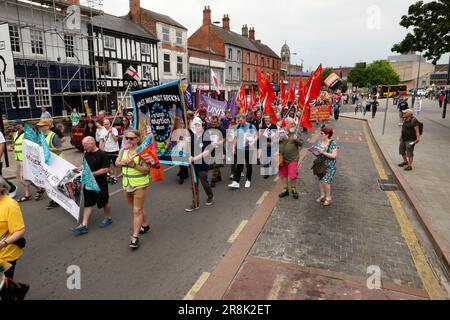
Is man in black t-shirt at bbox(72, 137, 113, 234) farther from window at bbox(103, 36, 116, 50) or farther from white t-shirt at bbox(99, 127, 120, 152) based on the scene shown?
window at bbox(103, 36, 116, 50)

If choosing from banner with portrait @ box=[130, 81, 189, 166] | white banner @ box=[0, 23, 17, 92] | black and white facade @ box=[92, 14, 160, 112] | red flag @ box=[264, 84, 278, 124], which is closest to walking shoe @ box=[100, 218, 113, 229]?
banner with portrait @ box=[130, 81, 189, 166]

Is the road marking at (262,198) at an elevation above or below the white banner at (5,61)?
below

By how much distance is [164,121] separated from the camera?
26.8 feet

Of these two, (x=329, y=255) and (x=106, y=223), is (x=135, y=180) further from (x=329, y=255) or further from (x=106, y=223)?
(x=329, y=255)

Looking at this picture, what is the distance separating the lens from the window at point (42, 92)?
2109 cm

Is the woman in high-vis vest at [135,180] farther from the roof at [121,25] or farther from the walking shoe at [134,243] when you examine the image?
the roof at [121,25]

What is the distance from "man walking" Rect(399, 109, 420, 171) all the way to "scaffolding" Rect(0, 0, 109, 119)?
809 inches

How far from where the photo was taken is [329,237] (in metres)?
5.34

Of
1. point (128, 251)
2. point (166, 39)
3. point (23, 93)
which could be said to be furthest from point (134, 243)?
point (166, 39)

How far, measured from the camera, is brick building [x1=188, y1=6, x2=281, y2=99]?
4362 cm

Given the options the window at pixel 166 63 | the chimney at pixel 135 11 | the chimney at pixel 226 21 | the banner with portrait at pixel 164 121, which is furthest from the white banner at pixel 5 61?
the chimney at pixel 226 21

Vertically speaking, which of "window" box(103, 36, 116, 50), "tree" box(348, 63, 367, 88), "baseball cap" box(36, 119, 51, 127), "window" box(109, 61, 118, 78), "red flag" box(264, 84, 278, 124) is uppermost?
"tree" box(348, 63, 367, 88)
